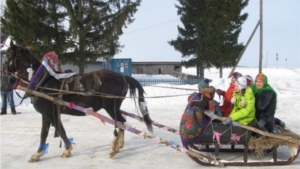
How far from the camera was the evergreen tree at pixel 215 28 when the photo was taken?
21.3 m

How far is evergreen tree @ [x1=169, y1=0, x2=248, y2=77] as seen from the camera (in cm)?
2130

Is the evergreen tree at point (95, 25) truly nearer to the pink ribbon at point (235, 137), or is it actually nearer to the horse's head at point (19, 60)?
the horse's head at point (19, 60)

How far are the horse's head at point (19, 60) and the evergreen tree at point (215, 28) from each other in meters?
17.7

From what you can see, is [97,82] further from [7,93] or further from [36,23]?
[36,23]

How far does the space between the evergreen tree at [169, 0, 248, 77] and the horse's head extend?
17.7 metres

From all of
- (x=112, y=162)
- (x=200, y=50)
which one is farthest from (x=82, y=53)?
(x=112, y=162)

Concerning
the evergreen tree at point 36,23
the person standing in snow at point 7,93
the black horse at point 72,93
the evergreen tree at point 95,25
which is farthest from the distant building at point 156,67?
the black horse at point 72,93

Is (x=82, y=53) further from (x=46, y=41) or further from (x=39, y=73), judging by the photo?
(x=39, y=73)

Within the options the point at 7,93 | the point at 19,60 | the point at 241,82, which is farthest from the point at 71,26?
the point at 241,82

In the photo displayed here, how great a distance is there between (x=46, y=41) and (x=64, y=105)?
12688mm

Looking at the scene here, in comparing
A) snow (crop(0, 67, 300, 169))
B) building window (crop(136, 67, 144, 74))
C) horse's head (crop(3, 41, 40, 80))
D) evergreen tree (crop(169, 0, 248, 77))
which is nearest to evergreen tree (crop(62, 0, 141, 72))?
evergreen tree (crop(169, 0, 248, 77))

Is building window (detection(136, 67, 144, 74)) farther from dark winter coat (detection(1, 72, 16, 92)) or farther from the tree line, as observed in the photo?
dark winter coat (detection(1, 72, 16, 92))

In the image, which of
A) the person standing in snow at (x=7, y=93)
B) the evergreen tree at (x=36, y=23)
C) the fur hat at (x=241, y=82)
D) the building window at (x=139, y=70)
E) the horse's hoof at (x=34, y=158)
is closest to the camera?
the fur hat at (x=241, y=82)

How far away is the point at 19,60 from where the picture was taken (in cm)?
522
